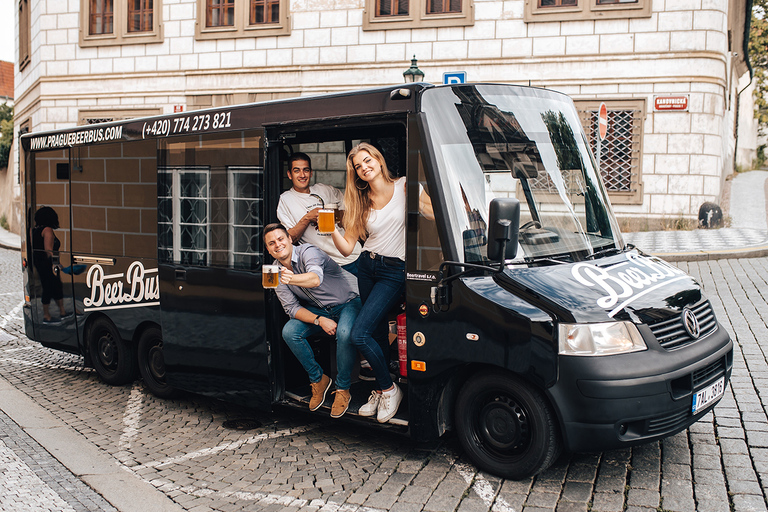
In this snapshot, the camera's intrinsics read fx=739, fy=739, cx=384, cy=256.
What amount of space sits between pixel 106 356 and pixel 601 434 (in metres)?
5.00

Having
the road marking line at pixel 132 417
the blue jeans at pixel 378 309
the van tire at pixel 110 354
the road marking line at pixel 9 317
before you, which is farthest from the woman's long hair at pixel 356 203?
the road marking line at pixel 9 317

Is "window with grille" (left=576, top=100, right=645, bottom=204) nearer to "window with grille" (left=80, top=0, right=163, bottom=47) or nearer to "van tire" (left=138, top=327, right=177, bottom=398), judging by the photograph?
"window with grille" (left=80, top=0, right=163, bottom=47)

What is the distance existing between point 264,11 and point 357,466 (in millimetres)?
18174

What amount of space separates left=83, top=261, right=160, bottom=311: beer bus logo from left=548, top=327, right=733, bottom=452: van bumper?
3815 mm

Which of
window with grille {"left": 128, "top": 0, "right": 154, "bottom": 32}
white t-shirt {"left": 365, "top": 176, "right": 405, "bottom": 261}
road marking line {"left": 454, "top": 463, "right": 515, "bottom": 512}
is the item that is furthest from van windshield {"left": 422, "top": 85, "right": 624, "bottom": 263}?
window with grille {"left": 128, "top": 0, "right": 154, "bottom": 32}

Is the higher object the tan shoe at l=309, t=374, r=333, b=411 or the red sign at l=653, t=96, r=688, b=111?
the red sign at l=653, t=96, r=688, b=111

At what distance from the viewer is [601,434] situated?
4.06m

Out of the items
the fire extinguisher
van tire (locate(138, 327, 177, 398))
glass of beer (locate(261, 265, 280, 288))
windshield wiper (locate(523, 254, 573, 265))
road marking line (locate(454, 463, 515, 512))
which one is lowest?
road marking line (locate(454, 463, 515, 512))

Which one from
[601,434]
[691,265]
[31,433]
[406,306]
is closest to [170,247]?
[31,433]

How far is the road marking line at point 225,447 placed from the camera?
5078mm

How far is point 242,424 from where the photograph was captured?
5.91 m

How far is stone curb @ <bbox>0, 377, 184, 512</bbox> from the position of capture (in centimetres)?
441

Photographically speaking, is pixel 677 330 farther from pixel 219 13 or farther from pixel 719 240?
pixel 219 13

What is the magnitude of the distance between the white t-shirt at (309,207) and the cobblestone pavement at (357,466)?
1.43m
